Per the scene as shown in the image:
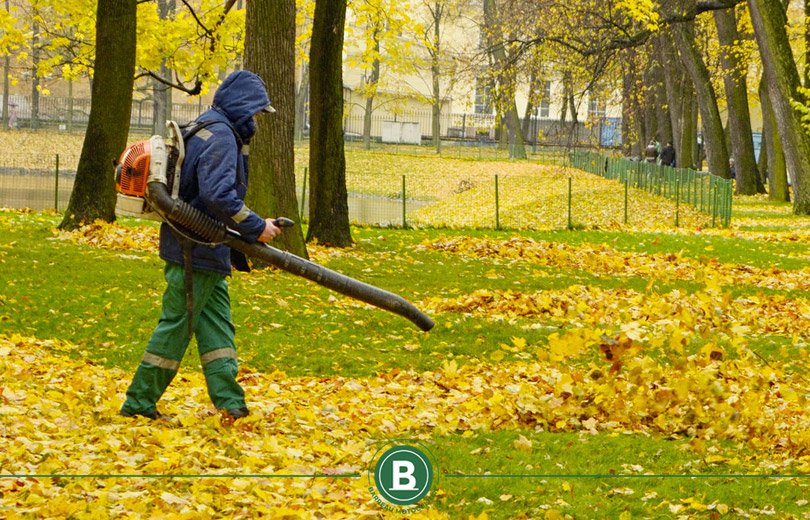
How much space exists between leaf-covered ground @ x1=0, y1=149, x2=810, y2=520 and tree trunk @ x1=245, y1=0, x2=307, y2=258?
1.21m

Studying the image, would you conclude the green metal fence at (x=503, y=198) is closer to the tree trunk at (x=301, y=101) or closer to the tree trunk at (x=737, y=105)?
the tree trunk at (x=737, y=105)

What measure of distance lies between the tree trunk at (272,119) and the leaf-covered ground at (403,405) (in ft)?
3.96

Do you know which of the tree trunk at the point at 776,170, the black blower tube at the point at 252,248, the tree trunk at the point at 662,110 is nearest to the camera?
the black blower tube at the point at 252,248

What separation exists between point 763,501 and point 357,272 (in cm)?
888

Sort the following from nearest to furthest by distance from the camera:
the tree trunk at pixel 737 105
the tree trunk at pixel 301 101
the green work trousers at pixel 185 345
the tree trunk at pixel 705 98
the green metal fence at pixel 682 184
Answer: the green work trousers at pixel 185 345
the green metal fence at pixel 682 184
the tree trunk at pixel 705 98
the tree trunk at pixel 737 105
the tree trunk at pixel 301 101

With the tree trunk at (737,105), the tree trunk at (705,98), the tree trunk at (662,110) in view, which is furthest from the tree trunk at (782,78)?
the tree trunk at (662,110)

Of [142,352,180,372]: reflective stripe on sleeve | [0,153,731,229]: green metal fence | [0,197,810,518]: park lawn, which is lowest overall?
[0,197,810,518]: park lawn

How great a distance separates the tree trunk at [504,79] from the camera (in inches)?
1022

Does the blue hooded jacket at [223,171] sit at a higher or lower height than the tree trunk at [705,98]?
lower

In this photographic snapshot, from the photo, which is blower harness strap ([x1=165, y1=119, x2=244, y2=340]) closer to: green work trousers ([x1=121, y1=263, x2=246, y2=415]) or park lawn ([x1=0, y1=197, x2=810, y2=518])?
green work trousers ([x1=121, y1=263, x2=246, y2=415])

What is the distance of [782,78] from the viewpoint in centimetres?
2573

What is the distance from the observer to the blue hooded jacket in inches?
225

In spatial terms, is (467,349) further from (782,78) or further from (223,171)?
(782,78)

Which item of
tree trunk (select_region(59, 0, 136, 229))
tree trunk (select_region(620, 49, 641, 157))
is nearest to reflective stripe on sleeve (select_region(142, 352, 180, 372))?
tree trunk (select_region(59, 0, 136, 229))
